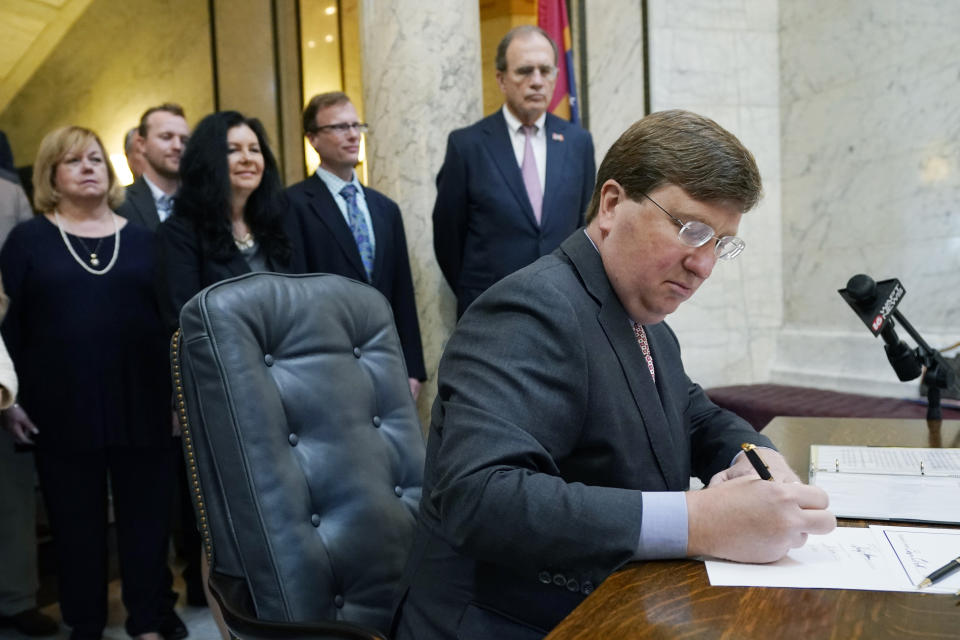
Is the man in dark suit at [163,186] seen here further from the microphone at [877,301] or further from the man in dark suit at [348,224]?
the microphone at [877,301]

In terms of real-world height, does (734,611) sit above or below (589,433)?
below

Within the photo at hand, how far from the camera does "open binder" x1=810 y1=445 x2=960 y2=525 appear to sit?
4.79ft

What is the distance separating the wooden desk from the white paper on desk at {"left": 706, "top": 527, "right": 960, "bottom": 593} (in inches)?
Result: 0.9

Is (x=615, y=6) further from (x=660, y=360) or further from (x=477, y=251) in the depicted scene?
(x=660, y=360)

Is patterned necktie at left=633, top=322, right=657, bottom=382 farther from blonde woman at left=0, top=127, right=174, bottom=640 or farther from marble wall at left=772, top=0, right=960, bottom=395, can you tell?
marble wall at left=772, top=0, right=960, bottom=395

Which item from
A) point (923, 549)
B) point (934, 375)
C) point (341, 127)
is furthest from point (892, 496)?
point (341, 127)

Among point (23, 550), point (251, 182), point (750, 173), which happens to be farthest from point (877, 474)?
point (23, 550)

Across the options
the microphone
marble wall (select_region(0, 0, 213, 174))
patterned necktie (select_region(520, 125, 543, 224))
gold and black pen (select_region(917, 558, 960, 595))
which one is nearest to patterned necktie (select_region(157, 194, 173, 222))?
patterned necktie (select_region(520, 125, 543, 224))

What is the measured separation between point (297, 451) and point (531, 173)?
2.61 m

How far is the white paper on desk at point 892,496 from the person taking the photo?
4.74 feet

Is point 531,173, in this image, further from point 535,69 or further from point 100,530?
point 100,530

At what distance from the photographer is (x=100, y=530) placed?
10.9ft

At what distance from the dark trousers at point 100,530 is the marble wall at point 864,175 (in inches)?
141

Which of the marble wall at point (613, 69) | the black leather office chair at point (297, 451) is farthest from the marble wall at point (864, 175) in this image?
the black leather office chair at point (297, 451)
